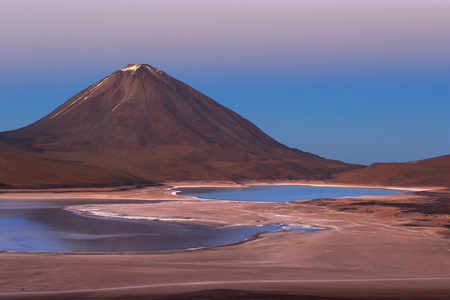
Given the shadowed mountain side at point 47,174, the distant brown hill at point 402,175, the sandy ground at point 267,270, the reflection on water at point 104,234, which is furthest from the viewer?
the distant brown hill at point 402,175

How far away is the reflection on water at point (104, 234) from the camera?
22.7m

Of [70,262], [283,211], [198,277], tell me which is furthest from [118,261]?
[283,211]

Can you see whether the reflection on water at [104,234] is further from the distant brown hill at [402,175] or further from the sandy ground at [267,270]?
the distant brown hill at [402,175]

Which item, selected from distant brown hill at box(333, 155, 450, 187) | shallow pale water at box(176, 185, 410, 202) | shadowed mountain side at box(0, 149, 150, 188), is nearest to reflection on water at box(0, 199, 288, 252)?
shallow pale water at box(176, 185, 410, 202)

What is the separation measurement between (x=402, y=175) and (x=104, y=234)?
348ft

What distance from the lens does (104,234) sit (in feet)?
88.7

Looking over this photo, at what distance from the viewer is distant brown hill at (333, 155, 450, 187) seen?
112 m

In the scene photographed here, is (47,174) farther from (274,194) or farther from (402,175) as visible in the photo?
(402,175)

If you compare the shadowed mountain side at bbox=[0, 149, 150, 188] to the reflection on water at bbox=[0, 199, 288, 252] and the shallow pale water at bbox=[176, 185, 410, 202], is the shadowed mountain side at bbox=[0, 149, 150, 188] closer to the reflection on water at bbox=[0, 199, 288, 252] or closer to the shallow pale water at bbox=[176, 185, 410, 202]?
the shallow pale water at bbox=[176, 185, 410, 202]

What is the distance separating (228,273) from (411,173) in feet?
377

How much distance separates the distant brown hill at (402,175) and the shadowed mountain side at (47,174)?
5611 cm

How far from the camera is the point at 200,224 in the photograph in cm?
3194

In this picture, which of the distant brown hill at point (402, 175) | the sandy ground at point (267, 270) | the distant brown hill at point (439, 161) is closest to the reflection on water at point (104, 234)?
the sandy ground at point (267, 270)

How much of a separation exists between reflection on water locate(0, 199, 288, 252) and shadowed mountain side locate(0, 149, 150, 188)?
46.3 m
